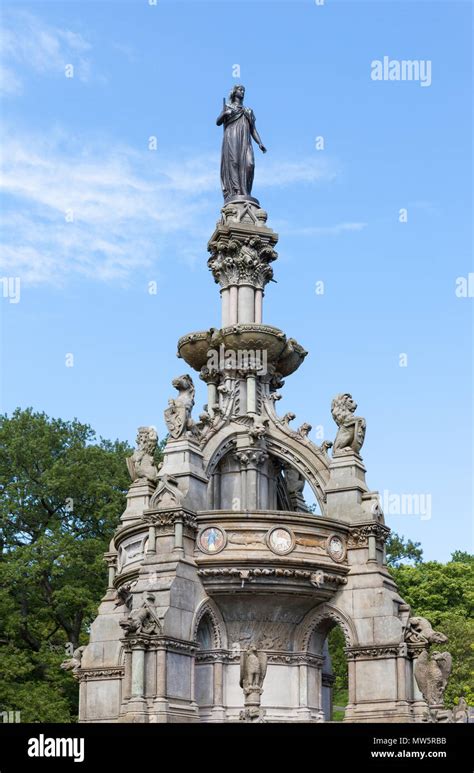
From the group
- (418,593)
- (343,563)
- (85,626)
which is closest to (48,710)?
(85,626)

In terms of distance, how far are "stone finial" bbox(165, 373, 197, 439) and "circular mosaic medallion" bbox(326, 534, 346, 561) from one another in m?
4.57

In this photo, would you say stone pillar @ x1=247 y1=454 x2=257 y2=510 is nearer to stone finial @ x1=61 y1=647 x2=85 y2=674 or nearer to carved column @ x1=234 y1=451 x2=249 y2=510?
carved column @ x1=234 y1=451 x2=249 y2=510

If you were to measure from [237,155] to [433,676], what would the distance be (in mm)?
17070

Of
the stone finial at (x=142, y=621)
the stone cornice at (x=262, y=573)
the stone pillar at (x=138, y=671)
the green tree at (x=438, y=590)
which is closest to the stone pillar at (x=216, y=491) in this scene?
the stone cornice at (x=262, y=573)

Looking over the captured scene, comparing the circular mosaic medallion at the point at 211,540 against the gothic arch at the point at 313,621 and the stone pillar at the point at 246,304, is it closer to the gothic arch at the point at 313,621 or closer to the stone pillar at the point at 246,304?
the gothic arch at the point at 313,621

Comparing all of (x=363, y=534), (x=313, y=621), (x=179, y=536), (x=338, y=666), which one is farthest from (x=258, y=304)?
(x=338, y=666)

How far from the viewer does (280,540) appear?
28000mm

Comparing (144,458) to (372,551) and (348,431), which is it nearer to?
(348,431)

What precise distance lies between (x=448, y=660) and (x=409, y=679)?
3.59 feet

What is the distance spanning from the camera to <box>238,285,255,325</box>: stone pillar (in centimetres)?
3353

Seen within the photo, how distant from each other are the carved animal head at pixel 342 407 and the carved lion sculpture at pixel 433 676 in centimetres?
689

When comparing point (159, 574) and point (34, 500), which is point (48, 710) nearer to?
point (34, 500)

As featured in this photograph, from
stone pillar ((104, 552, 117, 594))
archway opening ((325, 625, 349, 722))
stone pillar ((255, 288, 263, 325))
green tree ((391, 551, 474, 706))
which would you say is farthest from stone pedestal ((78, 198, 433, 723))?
green tree ((391, 551, 474, 706))
